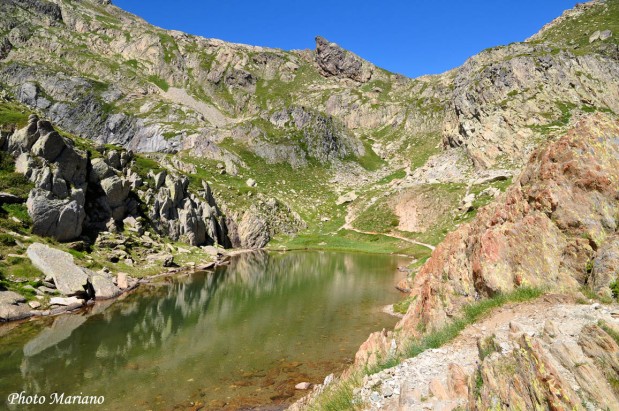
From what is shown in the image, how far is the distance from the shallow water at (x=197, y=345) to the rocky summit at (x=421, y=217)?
3129 millimetres

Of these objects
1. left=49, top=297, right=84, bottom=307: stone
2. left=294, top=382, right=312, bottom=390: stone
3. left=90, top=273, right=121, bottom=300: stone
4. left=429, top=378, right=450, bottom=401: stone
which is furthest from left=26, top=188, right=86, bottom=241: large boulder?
left=429, top=378, right=450, bottom=401: stone

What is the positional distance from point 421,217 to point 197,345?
8796 cm

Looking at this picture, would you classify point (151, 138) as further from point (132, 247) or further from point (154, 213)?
point (132, 247)

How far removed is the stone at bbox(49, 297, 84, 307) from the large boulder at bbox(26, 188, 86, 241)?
16.0 metres

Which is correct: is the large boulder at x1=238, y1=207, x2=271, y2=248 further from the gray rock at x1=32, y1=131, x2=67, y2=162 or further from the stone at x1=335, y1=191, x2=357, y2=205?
the gray rock at x1=32, y1=131, x2=67, y2=162

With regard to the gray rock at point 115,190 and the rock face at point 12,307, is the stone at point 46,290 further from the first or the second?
the gray rock at point 115,190

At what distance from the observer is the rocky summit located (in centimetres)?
995

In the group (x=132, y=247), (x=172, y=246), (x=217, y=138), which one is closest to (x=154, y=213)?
(x=172, y=246)

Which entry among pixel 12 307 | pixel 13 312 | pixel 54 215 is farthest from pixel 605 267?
pixel 54 215

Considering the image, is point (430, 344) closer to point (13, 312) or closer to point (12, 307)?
point (13, 312)

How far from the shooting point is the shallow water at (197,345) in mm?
21158

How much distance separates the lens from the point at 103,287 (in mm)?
43656

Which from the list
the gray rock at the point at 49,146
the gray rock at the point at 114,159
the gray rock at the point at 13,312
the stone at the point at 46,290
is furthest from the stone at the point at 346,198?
the gray rock at the point at 13,312

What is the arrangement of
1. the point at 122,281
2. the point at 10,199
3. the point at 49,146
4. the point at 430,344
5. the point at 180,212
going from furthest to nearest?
the point at 180,212 → the point at 49,146 → the point at 10,199 → the point at 122,281 → the point at 430,344
